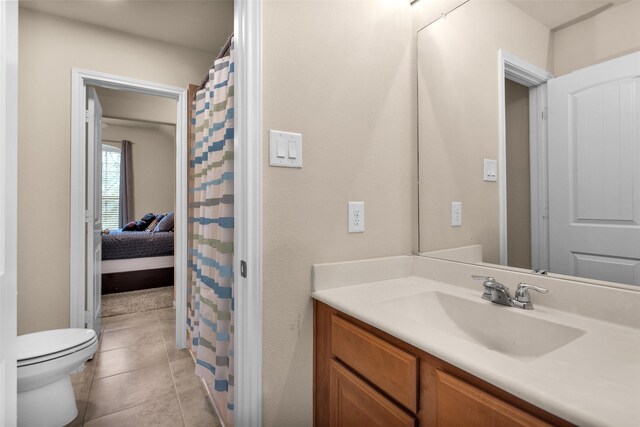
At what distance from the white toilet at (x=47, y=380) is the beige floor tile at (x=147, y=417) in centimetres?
17

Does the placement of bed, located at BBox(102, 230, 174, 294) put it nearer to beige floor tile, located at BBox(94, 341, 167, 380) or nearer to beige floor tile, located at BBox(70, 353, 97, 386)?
beige floor tile, located at BBox(94, 341, 167, 380)

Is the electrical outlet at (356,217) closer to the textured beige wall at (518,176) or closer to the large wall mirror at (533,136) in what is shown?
the large wall mirror at (533,136)

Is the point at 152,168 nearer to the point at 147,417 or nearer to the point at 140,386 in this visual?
the point at 140,386

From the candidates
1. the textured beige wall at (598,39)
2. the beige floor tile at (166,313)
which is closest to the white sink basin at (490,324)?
the textured beige wall at (598,39)

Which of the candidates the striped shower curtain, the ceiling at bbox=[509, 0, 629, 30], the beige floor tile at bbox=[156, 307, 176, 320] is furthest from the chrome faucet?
the beige floor tile at bbox=[156, 307, 176, 320]

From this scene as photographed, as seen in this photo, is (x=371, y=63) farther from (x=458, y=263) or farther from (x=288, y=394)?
(x=288, y=394)

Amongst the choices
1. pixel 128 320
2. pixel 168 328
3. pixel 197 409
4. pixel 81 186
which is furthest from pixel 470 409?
pixel 128 320

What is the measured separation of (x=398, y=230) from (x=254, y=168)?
0.68 meters

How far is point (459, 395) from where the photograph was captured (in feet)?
2.18

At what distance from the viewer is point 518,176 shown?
1103 millimetres

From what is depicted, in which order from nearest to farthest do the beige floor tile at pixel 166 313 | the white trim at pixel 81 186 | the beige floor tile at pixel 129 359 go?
the beige floor tile at pixel 129 359, the white trim at pixel 81 186, the beige floor tile at pixel 166 313

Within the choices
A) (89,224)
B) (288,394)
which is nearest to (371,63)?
(288,394)

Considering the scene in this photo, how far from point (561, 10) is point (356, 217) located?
92 cm

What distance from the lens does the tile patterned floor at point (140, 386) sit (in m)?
Result: 1.66
